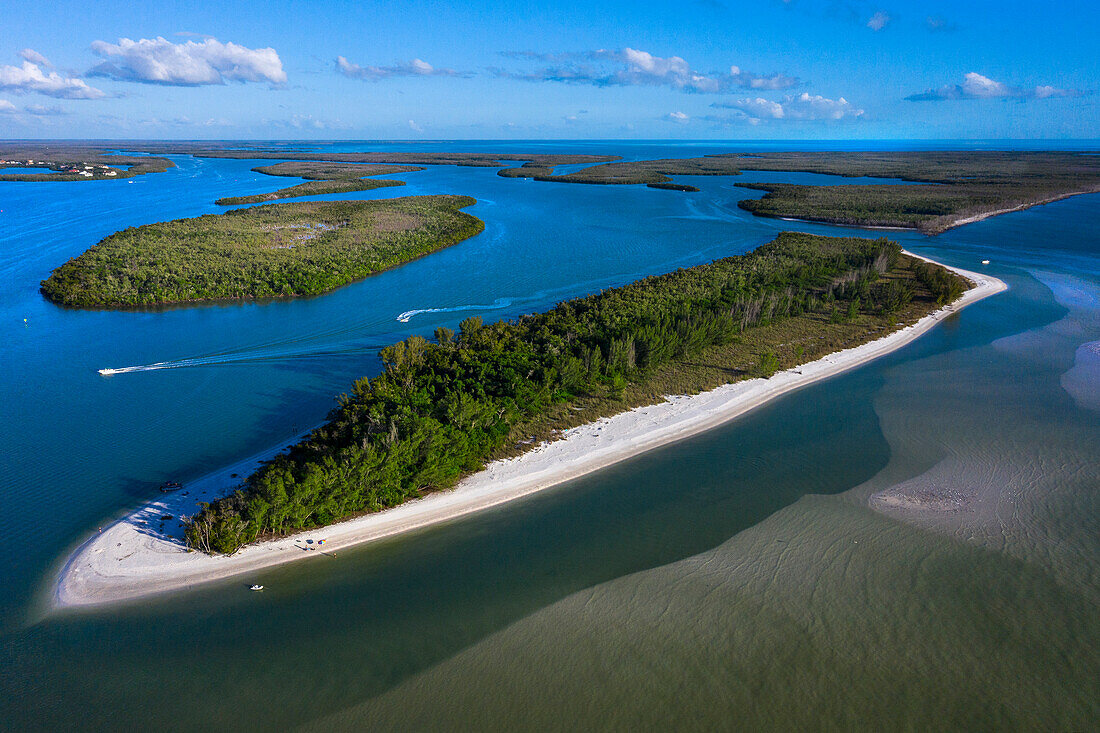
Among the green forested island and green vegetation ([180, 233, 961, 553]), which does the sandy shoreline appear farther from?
the green forested island

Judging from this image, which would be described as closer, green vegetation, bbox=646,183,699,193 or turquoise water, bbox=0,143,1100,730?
turquoise water, bbox=0,143,1100,730

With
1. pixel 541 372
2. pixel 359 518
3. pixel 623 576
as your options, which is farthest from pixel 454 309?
pixel 623 576

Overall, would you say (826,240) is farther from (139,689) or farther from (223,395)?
(139,689)

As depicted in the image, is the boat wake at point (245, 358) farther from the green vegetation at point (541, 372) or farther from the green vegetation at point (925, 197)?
the green vegetation at point (925, 197)

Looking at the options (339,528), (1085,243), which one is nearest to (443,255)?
(339,528)

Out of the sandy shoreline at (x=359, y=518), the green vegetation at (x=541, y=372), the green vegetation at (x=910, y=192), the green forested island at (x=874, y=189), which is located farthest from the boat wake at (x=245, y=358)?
the green vegetation at (x=910, y=192)

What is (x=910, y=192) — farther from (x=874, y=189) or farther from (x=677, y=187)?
(x=677, y=187)

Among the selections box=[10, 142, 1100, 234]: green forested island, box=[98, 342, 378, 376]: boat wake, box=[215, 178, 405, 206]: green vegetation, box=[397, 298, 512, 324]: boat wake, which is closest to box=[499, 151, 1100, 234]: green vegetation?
box=[10, 142, 1100, 234]: green forested island

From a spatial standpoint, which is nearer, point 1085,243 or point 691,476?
point 691,476
